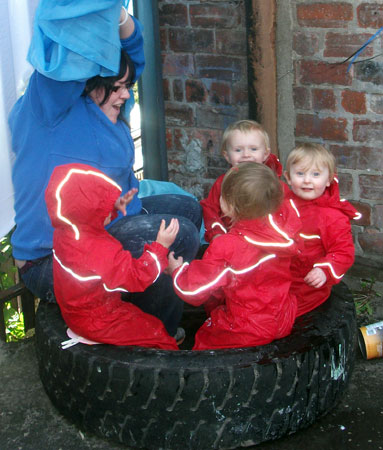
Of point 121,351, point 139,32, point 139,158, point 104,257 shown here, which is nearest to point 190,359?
point 121,351

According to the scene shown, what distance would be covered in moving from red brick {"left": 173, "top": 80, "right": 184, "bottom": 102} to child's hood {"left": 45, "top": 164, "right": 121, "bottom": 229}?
1574mm

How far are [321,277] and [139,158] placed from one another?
3266 millimetres

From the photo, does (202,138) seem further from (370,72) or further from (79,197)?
(79,197)

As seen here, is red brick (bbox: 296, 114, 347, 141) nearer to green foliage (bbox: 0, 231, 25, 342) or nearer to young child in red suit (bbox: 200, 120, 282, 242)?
young child in red suit (bbox: 200, 120, 282, 242)

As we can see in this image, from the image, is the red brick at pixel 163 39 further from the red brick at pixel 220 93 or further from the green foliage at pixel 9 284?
the green foliage at pixel 9 284

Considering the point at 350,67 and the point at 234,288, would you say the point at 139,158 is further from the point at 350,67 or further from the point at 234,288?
the point at 234,288

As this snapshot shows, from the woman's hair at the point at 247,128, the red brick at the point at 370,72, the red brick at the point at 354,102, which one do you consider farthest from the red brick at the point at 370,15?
the woman's hair at the point at 247,128

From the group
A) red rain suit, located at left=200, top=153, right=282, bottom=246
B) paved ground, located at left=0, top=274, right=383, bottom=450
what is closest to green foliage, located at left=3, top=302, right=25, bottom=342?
paved ground, located at left=0, top=274, right=383, bottom=450

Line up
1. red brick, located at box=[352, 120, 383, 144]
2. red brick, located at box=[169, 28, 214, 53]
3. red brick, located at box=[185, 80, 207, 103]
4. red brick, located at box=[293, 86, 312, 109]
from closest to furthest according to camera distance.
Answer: red brick, located at box=[352, 120, 383, 144]
red brick, located at box=[293, 86, 312, 109]
red brick, located at box=[169, 28, 214, 53]
red brick, located at box=[185, 80, 207, 103]

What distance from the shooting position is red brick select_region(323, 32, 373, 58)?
3227mm

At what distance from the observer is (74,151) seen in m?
2.70

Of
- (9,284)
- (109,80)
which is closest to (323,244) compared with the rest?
(109,80)

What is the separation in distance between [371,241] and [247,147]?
2.94 feet

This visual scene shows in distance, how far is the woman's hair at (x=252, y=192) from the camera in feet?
7.95
